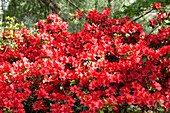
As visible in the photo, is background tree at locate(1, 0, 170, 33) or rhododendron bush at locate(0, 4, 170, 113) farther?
background tree at locate(1, 0, 170, 33)

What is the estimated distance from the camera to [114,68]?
1.92m

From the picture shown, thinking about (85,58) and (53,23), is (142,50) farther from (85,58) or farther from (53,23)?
(53,23)

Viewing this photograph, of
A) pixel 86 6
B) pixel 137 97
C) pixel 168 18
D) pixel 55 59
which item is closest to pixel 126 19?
pixel 168 18

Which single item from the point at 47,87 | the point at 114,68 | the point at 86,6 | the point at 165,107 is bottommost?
the point at 165,107

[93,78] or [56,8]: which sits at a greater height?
[56,8]

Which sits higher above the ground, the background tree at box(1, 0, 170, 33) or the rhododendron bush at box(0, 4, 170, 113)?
the background tree at box(1, 0, 170, 33)

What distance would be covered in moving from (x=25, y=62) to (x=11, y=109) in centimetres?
66

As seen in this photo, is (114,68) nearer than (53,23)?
Yes

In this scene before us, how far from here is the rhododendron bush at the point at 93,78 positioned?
1.60 m

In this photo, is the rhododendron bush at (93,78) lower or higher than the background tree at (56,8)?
lower

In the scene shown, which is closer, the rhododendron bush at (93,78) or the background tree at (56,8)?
the rhododendron bush at (93,78)

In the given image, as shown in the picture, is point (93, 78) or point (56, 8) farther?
point (56, 8)

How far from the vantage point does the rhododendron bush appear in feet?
5.24

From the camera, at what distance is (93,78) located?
1.82m
